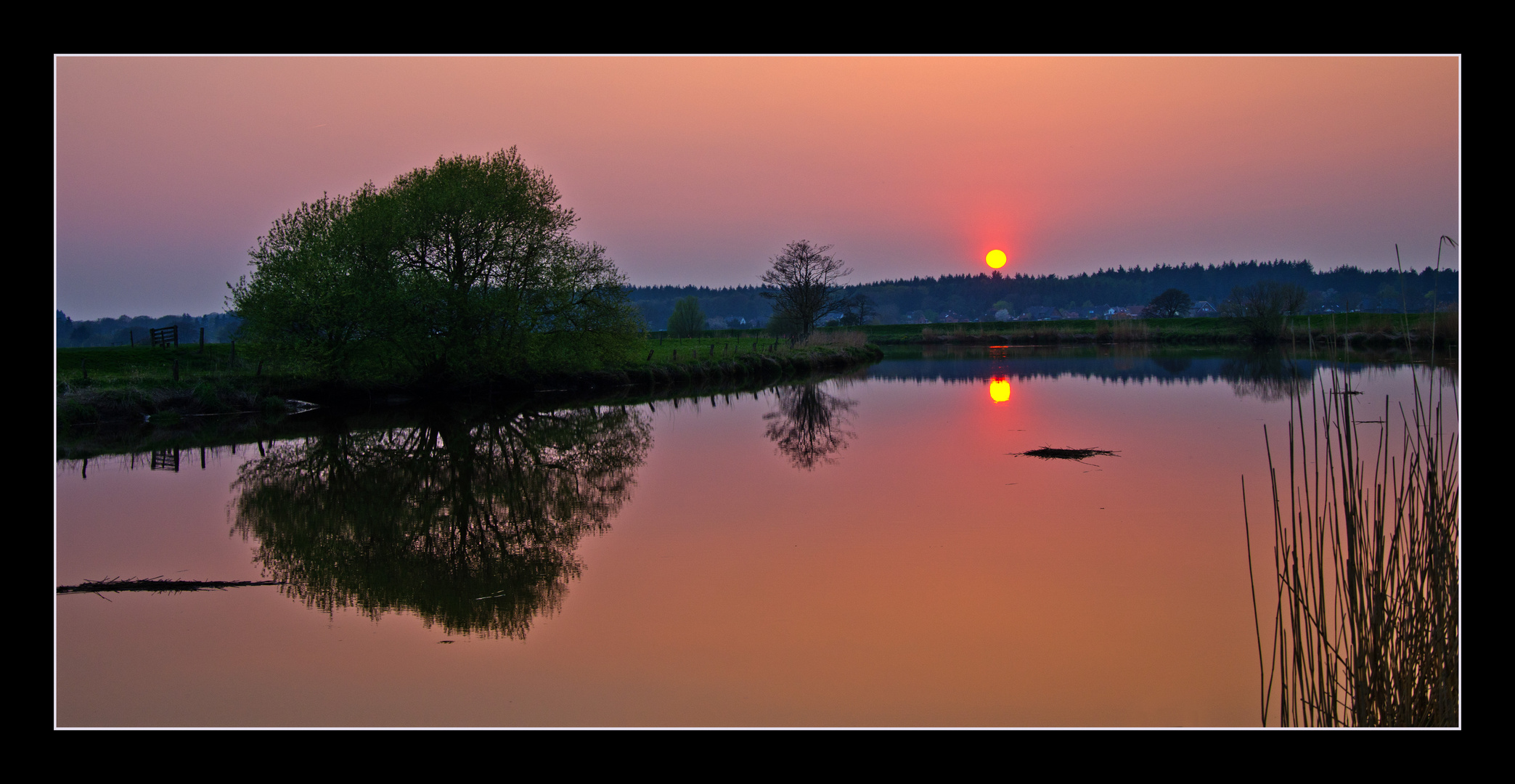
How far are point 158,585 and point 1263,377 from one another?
29946 millimetres

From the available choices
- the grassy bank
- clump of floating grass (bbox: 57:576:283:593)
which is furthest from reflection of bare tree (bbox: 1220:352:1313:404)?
clump of floating grass (bbox: 57:576:283:593)

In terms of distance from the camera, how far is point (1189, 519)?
9.56 meters

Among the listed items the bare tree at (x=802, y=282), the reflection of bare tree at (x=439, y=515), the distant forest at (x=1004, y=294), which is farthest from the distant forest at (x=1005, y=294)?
the reflection of bare tree at (x=439, y=515)

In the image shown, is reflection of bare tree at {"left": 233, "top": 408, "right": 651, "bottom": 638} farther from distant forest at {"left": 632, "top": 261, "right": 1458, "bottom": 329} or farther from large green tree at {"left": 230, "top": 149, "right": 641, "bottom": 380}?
distant forest at {"left": 632, "top": 261, "right": 1458, "bottom": 329}

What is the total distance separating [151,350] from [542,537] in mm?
29457

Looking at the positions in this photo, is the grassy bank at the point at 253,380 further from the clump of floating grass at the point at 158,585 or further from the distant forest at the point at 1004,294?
the distant forest at the point at 1004,294

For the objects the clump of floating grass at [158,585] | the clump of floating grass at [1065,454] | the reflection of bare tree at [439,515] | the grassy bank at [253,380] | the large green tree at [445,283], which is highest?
the large green tree at [445,283]

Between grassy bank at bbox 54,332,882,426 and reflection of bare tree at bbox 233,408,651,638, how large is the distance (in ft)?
19.3

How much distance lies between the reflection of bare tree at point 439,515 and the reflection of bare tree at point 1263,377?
43.5 ft

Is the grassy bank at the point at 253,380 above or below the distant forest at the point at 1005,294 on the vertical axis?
below

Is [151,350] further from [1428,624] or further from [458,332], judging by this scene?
[1428,624]

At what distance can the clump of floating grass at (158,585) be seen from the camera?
7805mm
